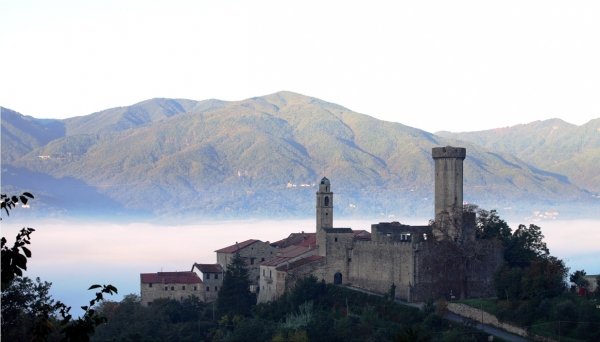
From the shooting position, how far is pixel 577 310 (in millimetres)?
52594

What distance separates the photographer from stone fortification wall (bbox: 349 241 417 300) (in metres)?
59.9

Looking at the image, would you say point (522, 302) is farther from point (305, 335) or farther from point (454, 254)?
point (305, 335)

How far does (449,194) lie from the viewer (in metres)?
62.8

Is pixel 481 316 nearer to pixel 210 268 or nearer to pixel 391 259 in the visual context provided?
pixel 391 259

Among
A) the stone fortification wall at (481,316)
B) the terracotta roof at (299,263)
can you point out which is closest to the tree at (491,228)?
the stone fortification wall at (481,316)

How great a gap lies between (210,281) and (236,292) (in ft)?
16.6

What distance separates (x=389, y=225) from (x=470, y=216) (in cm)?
504

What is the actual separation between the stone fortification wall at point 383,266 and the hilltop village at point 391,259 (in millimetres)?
51

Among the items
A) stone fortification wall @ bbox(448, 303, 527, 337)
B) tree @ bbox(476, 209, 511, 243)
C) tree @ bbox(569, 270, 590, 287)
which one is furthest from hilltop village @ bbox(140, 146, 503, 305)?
tree @ bbox(569, 270, 590, 287)

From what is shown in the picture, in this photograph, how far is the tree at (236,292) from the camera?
66625 mm

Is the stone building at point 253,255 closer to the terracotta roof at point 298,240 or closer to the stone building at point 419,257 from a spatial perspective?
the terracotta roof at point 298,240

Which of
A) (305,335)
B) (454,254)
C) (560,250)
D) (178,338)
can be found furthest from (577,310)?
(560,250)

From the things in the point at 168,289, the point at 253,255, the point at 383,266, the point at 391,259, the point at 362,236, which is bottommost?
the point at 168,289

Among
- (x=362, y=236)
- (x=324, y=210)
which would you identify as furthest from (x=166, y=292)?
(x=362, y=236)
